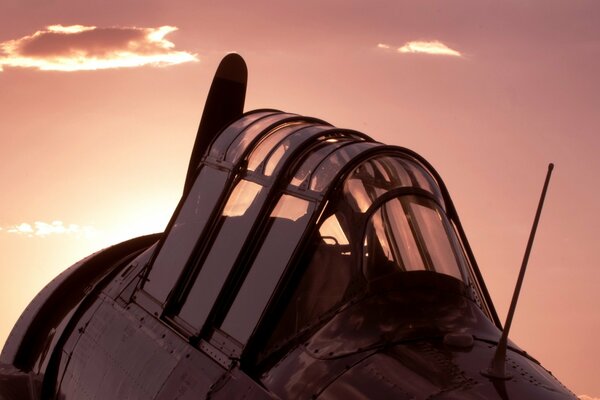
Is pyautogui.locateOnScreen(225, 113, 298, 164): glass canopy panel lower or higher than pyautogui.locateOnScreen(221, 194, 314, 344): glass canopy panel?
higher

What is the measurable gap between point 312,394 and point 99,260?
6271mm

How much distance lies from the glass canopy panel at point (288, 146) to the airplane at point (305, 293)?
2cm

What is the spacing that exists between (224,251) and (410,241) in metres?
1.64

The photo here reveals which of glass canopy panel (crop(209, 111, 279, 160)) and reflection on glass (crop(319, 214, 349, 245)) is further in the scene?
glass canopy panel (crop(209, 111, 279, 160))

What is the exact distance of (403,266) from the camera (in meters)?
7.40

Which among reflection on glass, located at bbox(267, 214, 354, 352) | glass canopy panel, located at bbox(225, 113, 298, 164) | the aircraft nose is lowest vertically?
the aircraft nose

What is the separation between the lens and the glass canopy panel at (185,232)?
8938 mm

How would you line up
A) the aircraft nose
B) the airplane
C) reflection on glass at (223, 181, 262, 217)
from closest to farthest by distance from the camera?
1. the aircraft nose
2. the airplane
3. reflection on glass at (223, 181, 262, 217)

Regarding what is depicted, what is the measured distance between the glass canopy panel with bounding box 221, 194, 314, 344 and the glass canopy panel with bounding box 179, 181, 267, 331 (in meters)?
0.32

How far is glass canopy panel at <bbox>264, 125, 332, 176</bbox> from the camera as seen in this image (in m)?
8.35

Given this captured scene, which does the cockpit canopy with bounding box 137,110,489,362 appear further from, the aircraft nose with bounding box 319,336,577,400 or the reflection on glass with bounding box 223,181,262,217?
the aircraft nose with bounding box 319,336,577,400

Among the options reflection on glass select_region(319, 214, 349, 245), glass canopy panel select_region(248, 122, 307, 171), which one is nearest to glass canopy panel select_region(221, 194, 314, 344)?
reflection on glass select_region(319, 214, 349, 245)

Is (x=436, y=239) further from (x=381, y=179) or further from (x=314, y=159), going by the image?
(x=314, y=159)

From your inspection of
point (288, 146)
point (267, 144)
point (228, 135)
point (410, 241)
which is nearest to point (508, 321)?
point (410, 241)
